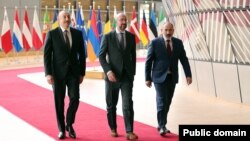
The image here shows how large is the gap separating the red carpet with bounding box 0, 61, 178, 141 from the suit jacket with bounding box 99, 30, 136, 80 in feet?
3.47

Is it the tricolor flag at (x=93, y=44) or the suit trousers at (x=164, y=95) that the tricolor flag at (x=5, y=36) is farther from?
the suit trousers at (x=164, y=95)

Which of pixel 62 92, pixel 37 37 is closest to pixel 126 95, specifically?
pixel 62 92

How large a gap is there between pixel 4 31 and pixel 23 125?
16.0 metres

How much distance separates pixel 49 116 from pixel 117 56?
2868mm

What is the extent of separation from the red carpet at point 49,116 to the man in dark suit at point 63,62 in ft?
1.76

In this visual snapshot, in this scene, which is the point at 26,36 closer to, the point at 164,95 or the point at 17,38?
the point at 17,38

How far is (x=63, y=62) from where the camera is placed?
7023 millimetres

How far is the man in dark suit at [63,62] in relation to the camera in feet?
23.0

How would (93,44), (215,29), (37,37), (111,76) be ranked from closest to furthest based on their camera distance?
(111,76) → (215,29) → (93,44) → (37,37)

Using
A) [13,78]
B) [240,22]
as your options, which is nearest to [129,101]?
[240,22]

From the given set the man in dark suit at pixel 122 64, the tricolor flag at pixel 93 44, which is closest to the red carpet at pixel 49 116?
the man in dark suit at pixel 122 64

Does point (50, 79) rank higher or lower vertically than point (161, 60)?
lower

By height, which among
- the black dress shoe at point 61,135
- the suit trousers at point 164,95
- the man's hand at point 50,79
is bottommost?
the black dress shoe at point 61,135

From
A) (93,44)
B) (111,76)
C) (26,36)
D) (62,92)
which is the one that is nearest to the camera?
(111,76)
